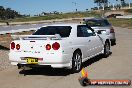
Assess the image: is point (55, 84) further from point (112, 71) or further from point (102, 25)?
point (102, 25)

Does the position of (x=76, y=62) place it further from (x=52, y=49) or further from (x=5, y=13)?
(x=5, y=13)

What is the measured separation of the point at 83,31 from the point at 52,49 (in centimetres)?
214

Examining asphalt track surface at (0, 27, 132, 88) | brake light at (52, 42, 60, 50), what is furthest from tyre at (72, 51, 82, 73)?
brake light at (52, 42, 60, 50)

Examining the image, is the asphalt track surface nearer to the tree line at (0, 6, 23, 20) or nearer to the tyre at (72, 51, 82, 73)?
the tyre at (72, 51, 82, 73)

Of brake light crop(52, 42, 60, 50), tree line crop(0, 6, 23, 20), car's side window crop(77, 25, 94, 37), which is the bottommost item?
tree line crop(0, 6, 23, 20)

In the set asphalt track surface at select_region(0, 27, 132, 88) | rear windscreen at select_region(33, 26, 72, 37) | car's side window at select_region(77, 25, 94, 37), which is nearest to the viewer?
asphalt track surface at select_region(0, 27, 132, 88)

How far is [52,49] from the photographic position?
357 inches

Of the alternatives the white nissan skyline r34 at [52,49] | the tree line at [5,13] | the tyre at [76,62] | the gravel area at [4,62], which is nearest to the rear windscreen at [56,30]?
the white nissan skyline r34 at [52,49]

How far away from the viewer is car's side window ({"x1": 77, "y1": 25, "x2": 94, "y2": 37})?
1057 centimetres

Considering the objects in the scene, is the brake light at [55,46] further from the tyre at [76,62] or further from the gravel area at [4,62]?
the gravel area at [4,62]

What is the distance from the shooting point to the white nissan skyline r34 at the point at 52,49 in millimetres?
9047

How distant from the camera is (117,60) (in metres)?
12.1

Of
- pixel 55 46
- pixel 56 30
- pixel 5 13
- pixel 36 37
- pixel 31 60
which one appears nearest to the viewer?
pixel 55 46

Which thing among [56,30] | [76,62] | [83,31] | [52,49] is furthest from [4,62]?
[52,49]
